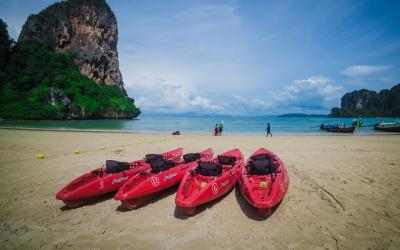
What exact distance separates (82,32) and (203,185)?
103 meters

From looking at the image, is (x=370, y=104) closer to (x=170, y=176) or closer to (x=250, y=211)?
(x=250, y=211)

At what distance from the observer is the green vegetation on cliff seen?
55916mm

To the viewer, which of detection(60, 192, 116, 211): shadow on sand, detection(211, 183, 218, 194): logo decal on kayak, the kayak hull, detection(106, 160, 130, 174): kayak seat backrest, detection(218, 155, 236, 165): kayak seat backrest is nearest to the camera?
detection(211, 183, 218, 194): logo decal on kayak

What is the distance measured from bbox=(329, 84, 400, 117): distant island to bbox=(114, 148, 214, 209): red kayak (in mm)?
150968

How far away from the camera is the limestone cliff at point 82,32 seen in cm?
8369

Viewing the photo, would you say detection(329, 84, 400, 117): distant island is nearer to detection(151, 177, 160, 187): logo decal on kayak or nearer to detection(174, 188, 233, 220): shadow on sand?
detection(174, 188, 233, 220): shadow on sand

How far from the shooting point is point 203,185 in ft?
20.8

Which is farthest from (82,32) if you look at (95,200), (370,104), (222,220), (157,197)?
(370,104)

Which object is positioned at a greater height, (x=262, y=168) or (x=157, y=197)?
(x=262, y=168)

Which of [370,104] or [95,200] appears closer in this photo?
[95,200]

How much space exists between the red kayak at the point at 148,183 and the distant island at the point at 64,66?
202 feet

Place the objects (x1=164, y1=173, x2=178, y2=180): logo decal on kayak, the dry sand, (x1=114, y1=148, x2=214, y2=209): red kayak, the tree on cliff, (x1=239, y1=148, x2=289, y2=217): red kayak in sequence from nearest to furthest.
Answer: the dry sand, (x1=239, y1=148, x2=289, y2=217): red kayak, (x1=114, y1=148, x2=214, y2=209): red kayak, (x1=164, y1=173, x2=178, y2=180): logo decal on kayak, the tree on cliff

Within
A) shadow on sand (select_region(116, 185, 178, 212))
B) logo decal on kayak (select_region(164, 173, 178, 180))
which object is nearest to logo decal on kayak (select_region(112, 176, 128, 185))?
shadow on sand (select_region(116, 185, 178, 212))

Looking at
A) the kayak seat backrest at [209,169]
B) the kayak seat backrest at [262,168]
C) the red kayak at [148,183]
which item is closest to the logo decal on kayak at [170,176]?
the red kayak at [148,183]
